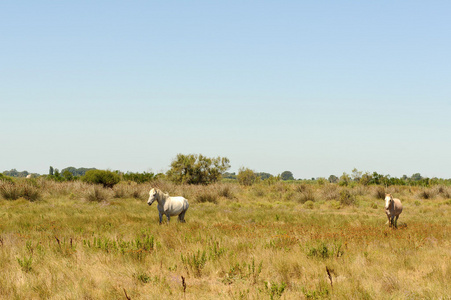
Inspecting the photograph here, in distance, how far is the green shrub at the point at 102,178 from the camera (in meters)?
34.7

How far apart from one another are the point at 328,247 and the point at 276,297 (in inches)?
145

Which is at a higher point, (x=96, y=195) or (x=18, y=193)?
(x=18, y=193)

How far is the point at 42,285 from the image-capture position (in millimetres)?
6473

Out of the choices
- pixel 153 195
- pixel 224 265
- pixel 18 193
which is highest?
pixel 153 195

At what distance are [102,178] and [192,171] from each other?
10016 millimetres

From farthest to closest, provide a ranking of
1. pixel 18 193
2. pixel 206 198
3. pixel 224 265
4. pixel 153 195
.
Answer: pixel 206 198
pixel 18 193
pixel 153 195
pixel 224 265

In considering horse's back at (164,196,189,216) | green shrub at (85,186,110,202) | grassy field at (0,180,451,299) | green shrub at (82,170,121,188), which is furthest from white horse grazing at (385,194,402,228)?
green shrub at (82,170,121,188)

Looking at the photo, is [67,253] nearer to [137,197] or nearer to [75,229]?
[75,229]

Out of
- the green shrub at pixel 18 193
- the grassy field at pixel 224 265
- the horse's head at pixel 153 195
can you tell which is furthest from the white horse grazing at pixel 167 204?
the green shrub at pixel 18 193

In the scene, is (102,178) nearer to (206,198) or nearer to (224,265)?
(206,198)

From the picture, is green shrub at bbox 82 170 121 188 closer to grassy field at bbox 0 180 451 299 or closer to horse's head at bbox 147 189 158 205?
grassy field at bbox 0 180 451 299

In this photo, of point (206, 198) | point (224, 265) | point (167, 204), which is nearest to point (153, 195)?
point (167, 204)

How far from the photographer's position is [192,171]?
4072cm

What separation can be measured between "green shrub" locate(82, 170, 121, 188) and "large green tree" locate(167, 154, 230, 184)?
7309 millimetres
